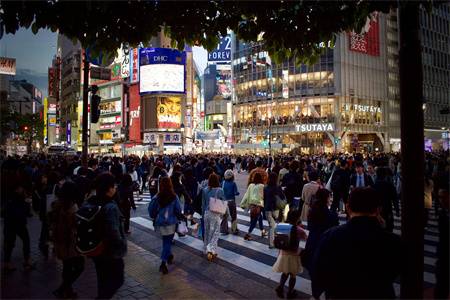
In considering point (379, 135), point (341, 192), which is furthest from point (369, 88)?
point (341, 192)

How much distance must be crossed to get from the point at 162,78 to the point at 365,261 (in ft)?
234

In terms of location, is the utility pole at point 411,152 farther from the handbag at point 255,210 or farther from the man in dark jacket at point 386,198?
the handbag at point 255,210

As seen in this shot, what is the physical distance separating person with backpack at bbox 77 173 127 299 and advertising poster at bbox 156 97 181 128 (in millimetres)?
71584

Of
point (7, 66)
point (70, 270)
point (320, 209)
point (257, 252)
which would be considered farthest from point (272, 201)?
point (7, 66)

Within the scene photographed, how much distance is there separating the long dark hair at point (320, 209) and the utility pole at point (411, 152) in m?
2.58

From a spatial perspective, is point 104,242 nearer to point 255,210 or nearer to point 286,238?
point 286,238

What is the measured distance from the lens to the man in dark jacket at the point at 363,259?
3.09 meters

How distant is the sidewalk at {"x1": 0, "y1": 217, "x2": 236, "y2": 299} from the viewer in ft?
18.7

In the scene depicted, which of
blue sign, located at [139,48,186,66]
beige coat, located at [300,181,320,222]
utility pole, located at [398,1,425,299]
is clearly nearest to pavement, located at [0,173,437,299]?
beige coat, located at [300,181,320,222]

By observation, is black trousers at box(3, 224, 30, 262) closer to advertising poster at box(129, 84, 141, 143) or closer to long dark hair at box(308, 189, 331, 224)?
long dark hair at box(308, 189, 331, 224)

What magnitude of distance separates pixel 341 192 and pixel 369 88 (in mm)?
65652

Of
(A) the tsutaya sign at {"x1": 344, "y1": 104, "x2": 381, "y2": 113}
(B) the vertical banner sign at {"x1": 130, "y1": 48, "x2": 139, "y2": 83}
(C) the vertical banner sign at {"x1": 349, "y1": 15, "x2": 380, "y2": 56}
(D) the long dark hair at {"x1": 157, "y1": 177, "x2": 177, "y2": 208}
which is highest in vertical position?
(C) the vertical banner sign at {"x1": 349, "y1": 15, "x2": 380, "y2": 56}

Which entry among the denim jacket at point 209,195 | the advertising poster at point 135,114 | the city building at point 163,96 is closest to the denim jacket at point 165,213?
the denim jacket at point 209,195

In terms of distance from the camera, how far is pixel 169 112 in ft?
249
